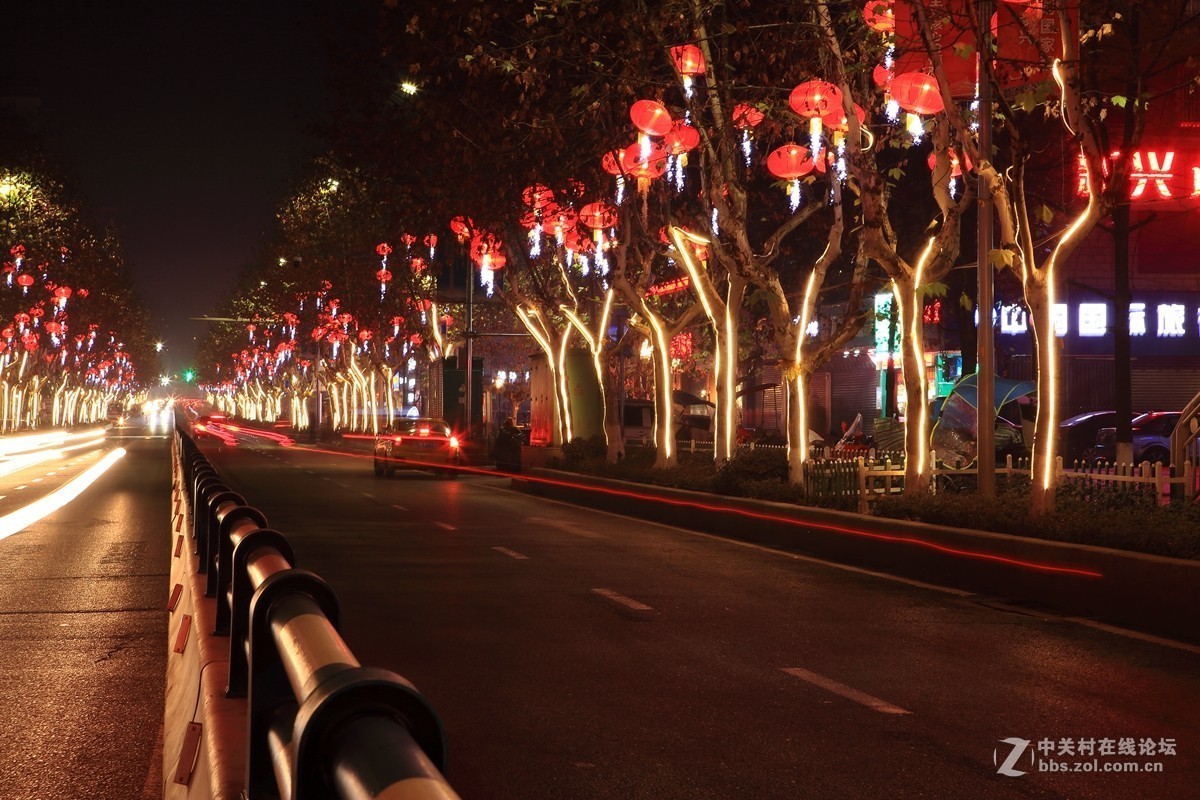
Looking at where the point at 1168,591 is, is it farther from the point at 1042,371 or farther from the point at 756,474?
the point at 756,474

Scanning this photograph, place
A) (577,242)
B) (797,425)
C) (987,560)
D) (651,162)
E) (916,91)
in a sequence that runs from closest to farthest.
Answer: (987,560), (916,91), (651,162), (797,425), (577,242)

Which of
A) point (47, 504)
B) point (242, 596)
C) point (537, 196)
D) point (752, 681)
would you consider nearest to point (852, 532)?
point (752, 681)

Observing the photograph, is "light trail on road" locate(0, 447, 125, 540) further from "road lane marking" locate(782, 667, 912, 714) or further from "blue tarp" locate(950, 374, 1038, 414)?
"blue tarp" locate(950, 374, 1038, 414)

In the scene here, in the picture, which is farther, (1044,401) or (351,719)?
(1044,401)

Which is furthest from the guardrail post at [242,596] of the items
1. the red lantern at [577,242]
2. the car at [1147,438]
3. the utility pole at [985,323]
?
the car at [1147,438]

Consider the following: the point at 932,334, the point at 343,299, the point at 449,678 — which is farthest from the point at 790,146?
the point at 343,299

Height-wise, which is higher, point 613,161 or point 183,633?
point 613,161

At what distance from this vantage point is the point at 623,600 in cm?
1333

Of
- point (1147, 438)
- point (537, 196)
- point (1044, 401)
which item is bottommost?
point (1147, 438)

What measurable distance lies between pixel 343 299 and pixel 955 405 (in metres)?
39.5

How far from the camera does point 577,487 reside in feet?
98.2

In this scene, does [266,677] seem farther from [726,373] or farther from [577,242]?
[577,242]

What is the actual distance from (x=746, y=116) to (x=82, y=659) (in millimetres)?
15124

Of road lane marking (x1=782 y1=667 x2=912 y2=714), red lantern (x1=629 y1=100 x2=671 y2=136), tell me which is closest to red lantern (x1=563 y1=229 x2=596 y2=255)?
red lantern (x1=629 y1=100 x2=671 y2=136)
